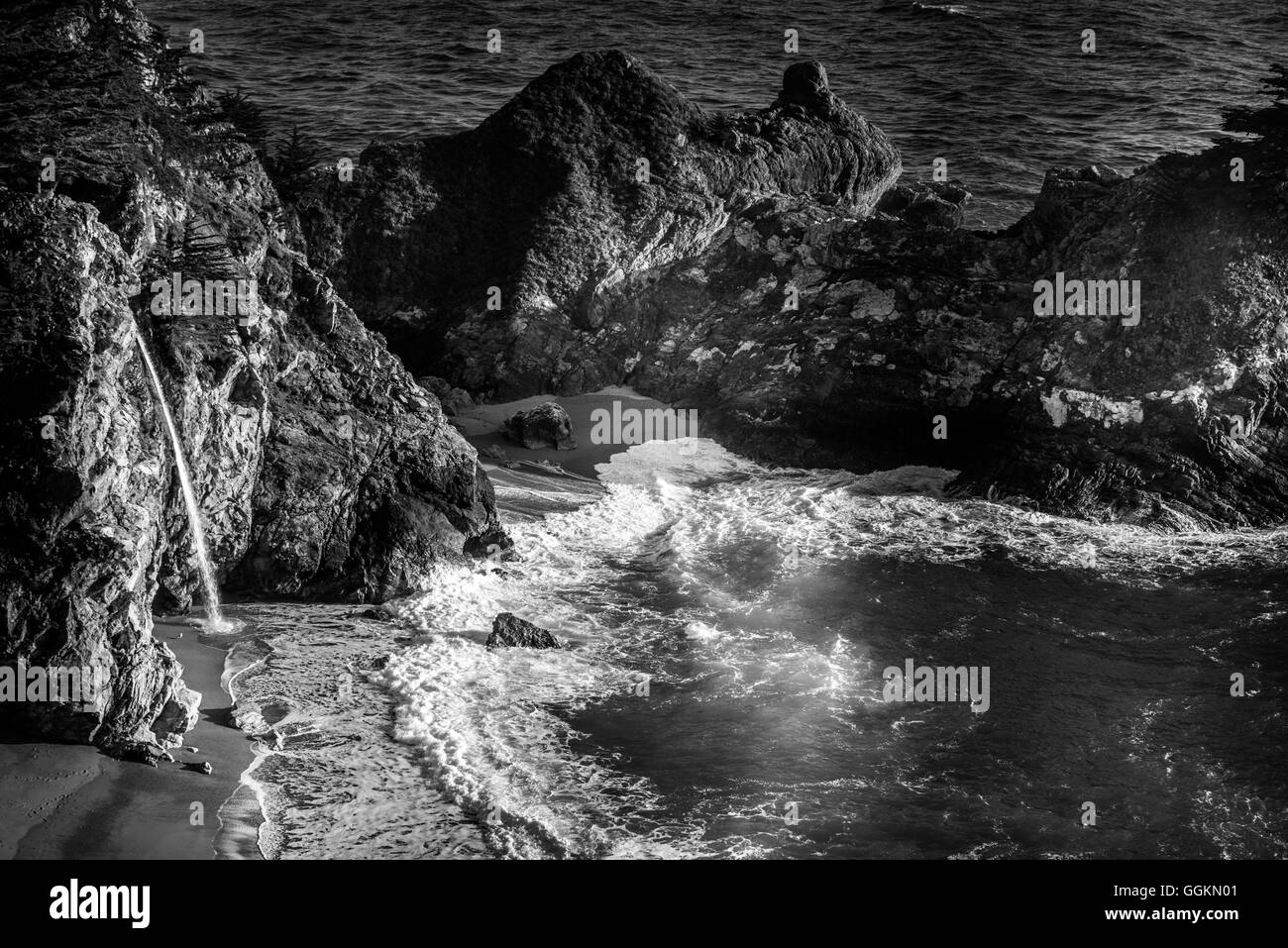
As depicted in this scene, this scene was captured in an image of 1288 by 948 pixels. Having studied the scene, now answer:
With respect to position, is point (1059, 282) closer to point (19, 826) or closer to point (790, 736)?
point (790, 736)

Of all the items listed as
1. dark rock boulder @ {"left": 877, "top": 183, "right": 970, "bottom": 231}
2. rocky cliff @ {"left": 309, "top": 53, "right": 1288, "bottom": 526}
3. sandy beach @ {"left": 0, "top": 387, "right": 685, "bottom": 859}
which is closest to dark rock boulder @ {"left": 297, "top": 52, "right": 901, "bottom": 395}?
rocky cliff @ {"left": 309, "top": 53, "right": 1288, "bottom": 526}

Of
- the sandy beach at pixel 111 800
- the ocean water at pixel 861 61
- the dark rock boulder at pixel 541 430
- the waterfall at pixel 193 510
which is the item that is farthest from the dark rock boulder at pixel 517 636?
the ocean water at pixel 861 61

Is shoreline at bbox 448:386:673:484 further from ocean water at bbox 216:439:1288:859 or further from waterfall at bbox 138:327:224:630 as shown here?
waterfall at bbox 138:327:224:630

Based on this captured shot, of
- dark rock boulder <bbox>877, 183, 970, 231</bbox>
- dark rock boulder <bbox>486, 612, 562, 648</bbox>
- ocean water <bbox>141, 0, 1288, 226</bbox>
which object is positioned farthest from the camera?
ocean water <bbox>141, 0, 1288, 226</bbox>

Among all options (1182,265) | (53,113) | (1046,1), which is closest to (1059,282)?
(1182,265)

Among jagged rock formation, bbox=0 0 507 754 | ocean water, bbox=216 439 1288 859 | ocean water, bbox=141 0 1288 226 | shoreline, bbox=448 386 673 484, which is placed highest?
ocean water, bbox=141 0 1288 226

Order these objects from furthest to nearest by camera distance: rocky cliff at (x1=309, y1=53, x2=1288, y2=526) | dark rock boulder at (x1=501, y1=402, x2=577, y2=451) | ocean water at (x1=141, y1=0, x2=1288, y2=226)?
ocean water at (x1=141, y1=0, x2=1288, y2=226) < dark rock boulder at (x1=501, y1=402, x2=577, y2=451) < rocky cliff at (x1=309, y1=53, x2=1288, y2=526)
